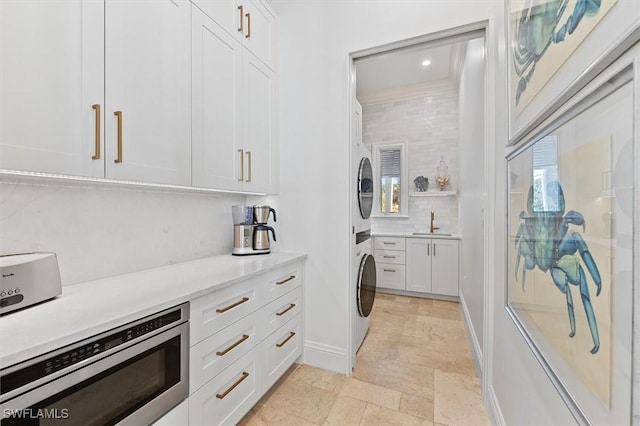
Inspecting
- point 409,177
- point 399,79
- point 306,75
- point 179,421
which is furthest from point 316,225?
point 399,79

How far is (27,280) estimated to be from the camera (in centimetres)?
97

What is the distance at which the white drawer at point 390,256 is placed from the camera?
402 cm

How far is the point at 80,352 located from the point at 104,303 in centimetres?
26

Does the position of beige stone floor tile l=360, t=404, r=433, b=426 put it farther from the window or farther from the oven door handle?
the window

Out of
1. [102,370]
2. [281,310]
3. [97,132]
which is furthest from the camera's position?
[281,310]

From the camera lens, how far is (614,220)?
1.73ft

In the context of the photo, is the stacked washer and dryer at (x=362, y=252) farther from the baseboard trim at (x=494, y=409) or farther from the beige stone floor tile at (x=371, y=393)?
the baseboard trim at (x=494, y=409)

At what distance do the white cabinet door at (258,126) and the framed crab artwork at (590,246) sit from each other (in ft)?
5.38

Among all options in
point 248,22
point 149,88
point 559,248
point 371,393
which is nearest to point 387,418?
point 371,393

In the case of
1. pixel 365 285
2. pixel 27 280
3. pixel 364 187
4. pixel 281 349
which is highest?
pixel 364 187

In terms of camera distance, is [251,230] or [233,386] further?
[251,230]

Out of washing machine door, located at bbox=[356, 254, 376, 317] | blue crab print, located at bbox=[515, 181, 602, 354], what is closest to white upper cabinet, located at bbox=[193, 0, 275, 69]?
washing machine door, located at bbox=[356, 254, 376, 317]

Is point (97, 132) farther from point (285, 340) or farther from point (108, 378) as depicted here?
point (285, 340)

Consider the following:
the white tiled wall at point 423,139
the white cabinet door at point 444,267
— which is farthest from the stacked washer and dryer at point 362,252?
the white tiled wall at point 423,139
